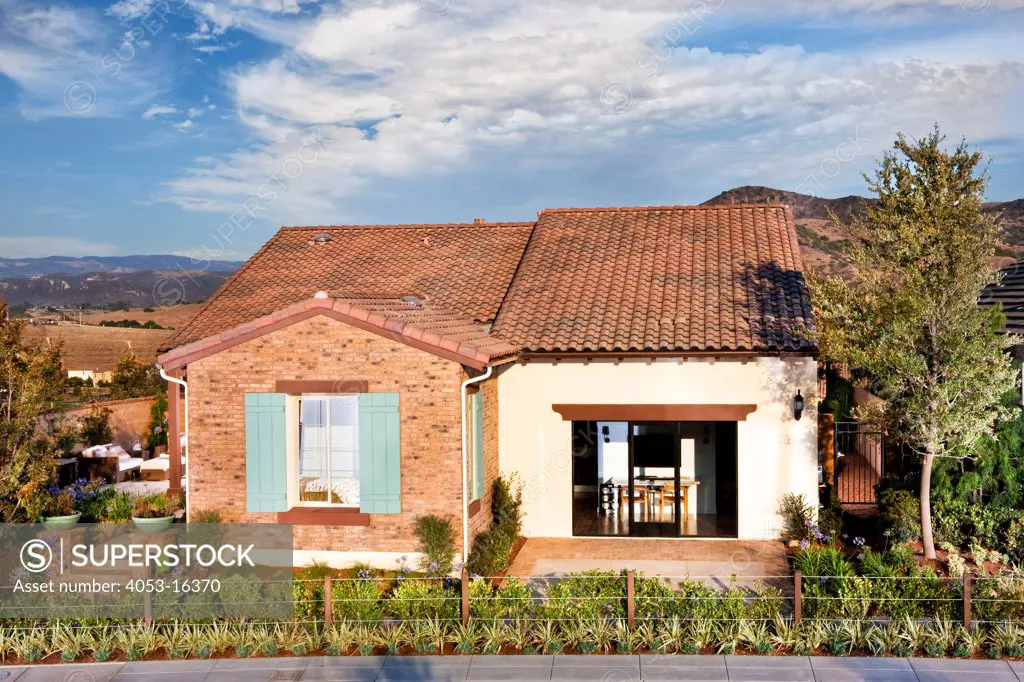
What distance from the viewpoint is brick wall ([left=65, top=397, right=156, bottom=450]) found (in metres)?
23.1

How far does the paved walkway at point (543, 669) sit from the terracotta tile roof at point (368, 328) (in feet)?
14.8

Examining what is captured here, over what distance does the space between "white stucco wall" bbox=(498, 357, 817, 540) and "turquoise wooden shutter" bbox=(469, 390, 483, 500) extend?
167 centimetres

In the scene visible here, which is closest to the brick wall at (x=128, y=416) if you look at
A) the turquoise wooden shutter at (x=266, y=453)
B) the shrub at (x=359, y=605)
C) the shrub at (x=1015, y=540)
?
the turquoise wooden shutter at (x=266, y=453)

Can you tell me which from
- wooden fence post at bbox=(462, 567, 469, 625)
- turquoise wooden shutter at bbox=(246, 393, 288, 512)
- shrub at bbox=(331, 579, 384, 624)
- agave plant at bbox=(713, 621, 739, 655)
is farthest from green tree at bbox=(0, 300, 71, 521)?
agave plant at bbox=(713, 621, 739, 655)

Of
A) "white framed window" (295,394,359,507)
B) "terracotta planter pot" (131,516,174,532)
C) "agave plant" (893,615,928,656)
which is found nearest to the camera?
"agave plant" (893,615,928,656)

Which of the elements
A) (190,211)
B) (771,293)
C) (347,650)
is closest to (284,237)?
(190,211)

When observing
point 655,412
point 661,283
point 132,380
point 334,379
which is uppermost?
point 661,283

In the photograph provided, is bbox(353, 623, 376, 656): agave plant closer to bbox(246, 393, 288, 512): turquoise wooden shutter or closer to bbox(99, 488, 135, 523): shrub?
bbox(246, 393, 288, 512): turquoise wooden shutter

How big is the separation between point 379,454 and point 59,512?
19.1 ft

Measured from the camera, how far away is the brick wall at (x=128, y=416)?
23.1 meters

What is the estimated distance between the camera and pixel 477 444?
42.4 feet

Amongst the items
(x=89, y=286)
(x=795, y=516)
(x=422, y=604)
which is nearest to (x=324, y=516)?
(x=422, y=604)

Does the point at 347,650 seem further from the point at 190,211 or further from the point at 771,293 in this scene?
the point at 190,211

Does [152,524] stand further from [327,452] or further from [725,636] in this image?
[725,636]
